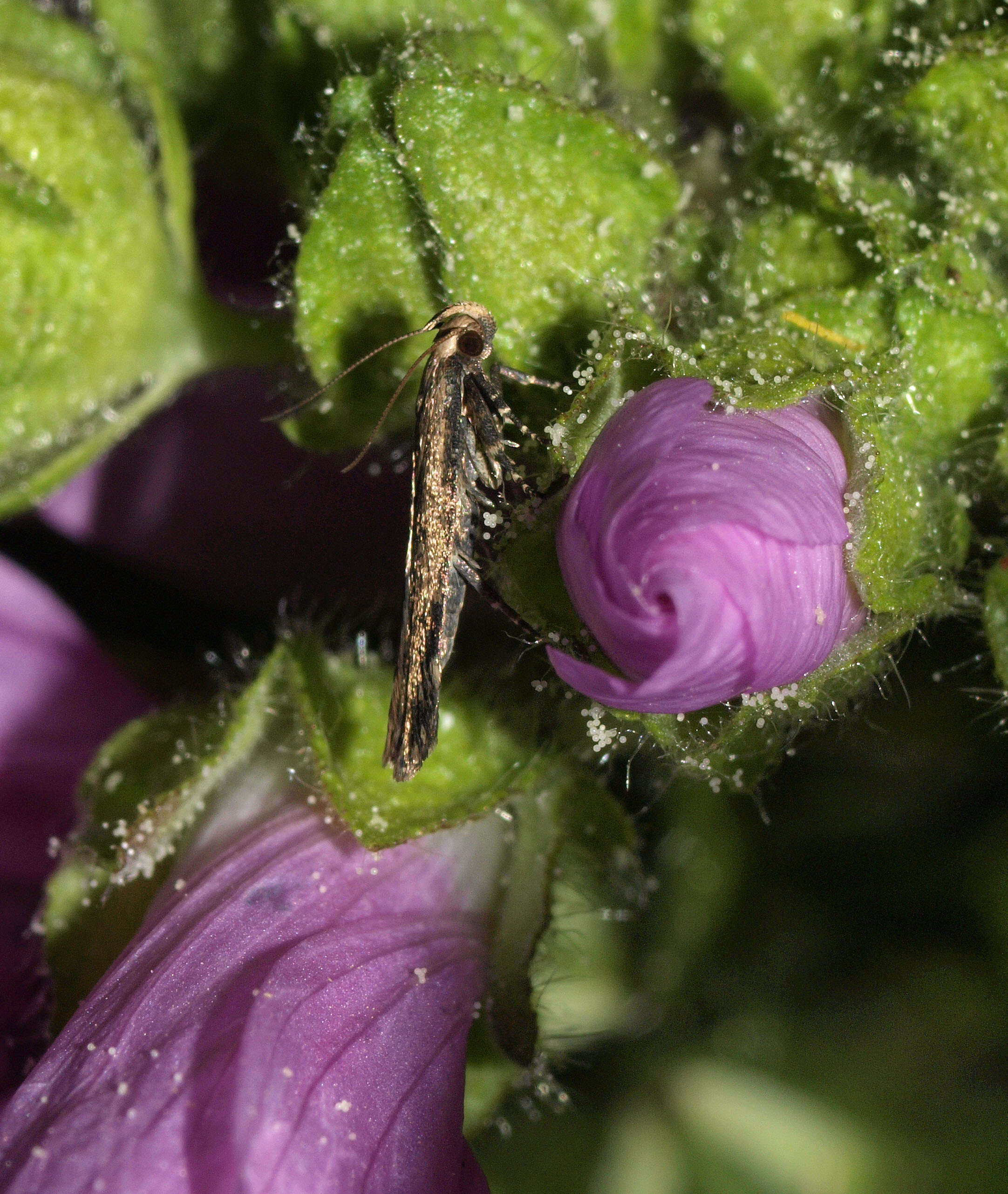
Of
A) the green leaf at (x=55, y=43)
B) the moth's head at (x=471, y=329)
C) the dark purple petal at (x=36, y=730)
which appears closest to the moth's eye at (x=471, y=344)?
the moth's head at (x=471, y=329)

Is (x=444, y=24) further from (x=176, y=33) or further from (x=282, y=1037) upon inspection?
(x=282, y=1037)

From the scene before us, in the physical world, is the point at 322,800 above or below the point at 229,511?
below

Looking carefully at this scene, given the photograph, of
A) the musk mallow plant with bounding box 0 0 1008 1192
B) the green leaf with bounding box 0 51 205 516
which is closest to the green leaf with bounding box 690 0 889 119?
the musk mallow plant with bounding box 0 0 1008 1192

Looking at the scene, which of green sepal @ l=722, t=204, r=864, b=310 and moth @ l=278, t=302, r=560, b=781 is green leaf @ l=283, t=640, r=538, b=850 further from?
green sepal @ l=722, t=204, r=864, b=310

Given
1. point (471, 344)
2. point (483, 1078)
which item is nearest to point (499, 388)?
point (471, 344)

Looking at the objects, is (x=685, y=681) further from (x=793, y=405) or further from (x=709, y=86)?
(x=709, y=86)

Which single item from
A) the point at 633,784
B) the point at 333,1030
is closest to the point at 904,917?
the point at 633,784
